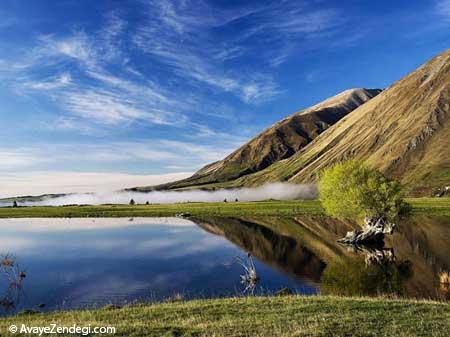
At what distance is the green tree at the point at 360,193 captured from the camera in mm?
81125

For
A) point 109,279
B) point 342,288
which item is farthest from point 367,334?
point 109,279

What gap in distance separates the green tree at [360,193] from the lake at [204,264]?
6.78m

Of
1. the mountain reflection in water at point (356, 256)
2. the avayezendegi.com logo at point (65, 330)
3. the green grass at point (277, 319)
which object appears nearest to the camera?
the avayezendegi.com logo at point (65, 330)

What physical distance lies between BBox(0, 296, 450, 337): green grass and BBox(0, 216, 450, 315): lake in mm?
11732

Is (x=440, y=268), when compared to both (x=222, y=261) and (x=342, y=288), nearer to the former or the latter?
(x=342, y=288)

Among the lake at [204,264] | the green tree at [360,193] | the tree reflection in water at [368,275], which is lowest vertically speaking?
the tree reflection in water at [368,275]

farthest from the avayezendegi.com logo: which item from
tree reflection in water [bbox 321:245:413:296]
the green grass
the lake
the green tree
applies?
the green tree

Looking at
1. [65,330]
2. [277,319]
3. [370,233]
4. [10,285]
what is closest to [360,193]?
[370,233]

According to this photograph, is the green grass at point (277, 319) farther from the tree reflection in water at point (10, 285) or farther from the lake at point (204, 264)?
the lake at point (204, 264)

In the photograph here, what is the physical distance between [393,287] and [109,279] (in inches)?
1376

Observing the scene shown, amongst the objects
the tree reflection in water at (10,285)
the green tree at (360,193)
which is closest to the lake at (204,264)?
the tree reflection in water at (10,285)

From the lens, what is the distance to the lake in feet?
149

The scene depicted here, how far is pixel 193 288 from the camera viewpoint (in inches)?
1891

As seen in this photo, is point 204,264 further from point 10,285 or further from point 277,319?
point 277,319
